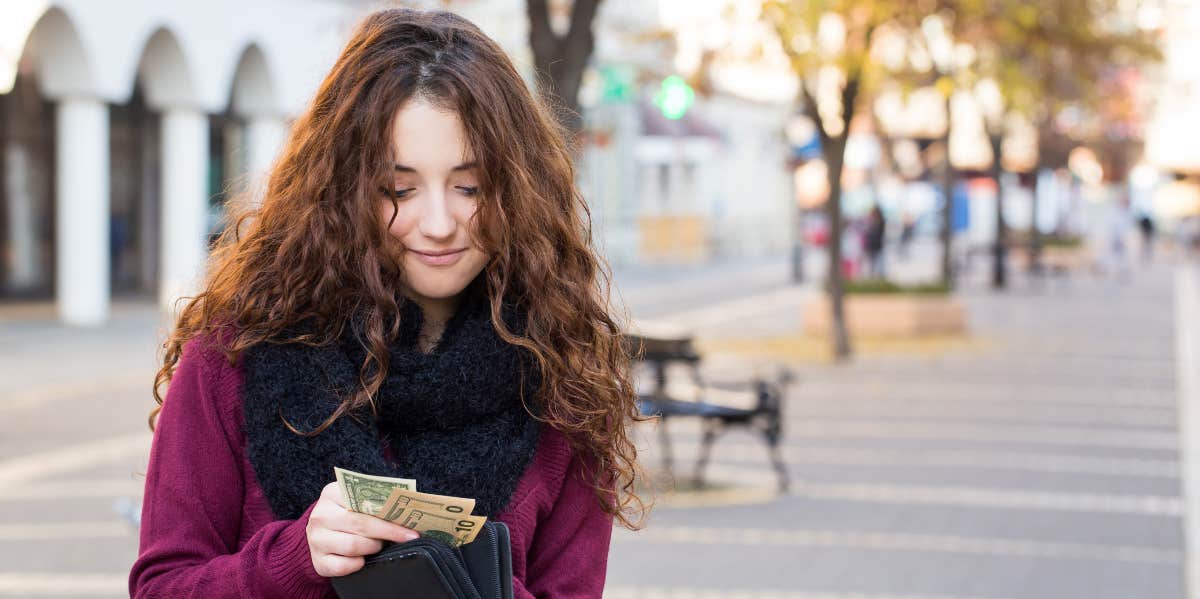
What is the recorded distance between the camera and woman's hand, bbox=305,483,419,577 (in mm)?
1948

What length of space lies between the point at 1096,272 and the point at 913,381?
25964 millimetres

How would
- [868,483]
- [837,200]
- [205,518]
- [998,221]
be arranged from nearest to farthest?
[205,518] → [868,483] → [837,200] → [998,221]

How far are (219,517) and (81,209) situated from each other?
20.8m

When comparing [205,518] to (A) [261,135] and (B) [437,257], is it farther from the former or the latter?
(A) [261,135]

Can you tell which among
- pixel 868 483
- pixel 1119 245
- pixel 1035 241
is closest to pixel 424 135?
pixel 868 483

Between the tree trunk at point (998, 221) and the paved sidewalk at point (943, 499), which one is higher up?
the tree trunk at point (998, 221)

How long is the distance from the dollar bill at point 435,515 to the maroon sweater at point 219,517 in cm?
17

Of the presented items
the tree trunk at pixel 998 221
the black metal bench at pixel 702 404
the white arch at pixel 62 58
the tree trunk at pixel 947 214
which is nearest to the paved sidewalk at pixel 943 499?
the black metal bench at pixel 702 404

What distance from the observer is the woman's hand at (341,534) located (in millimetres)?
1948

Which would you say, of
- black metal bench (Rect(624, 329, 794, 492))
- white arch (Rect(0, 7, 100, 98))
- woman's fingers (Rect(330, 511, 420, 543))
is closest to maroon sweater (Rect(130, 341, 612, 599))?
woman's fingers (Rect(330, 511, 420, 543))

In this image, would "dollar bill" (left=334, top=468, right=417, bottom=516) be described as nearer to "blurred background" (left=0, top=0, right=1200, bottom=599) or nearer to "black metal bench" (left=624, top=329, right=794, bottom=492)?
"blurred background" (left=0, top=0, right=1200, bottom=599)

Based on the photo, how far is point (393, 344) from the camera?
222cm

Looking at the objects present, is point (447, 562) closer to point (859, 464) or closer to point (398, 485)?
point (398, 485)

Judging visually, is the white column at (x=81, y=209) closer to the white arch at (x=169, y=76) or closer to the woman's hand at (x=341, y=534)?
the white arch at (x=169, y=76)
